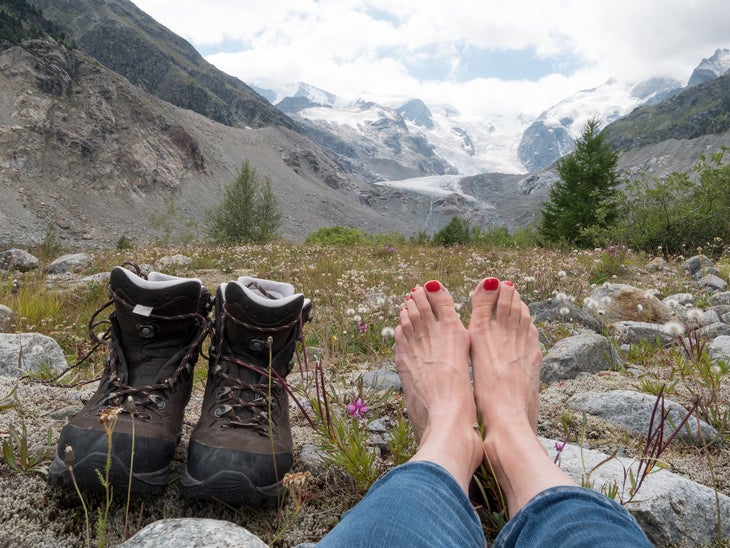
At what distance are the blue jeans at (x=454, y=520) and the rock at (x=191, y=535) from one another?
0.26m

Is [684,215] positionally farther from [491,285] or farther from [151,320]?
[151,320]

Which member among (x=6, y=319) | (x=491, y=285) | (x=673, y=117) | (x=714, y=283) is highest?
(x=673, y=117)

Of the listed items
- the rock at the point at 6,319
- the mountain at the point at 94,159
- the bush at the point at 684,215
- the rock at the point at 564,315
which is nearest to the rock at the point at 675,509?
the rock at the point at 564,315

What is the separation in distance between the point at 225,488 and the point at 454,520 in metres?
0.68

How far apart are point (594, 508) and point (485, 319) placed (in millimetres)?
1431

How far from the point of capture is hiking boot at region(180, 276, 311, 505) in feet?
4.42

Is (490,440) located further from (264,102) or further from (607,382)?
(264,102)

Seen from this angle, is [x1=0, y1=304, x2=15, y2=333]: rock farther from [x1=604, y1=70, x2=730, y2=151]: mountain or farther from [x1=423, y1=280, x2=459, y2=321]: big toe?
[x1=604, y1=70, x2=730, y2=151]: mountain

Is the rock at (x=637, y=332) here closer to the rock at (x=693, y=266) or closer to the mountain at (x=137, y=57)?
the rock at (x=693, y=266)

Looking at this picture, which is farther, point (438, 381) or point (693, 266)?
point (693, 266)

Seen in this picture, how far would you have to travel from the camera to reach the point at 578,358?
8.70 ft

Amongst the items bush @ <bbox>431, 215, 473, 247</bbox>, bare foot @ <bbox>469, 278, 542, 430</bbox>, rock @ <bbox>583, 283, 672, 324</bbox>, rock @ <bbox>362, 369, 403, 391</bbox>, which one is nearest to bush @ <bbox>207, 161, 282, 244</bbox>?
bush @ <bbox>431, 215, 473, 247</bbox>

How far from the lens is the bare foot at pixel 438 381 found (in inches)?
59.8

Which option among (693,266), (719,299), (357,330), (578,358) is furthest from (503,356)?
(693,266)
